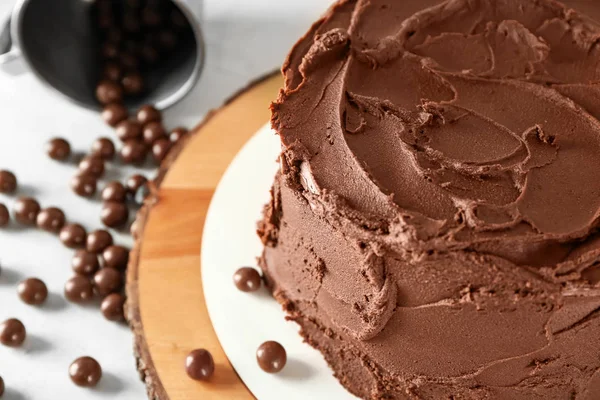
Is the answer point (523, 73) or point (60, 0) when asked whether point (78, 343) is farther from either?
point (523, 73)

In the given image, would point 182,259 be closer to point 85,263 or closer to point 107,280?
point 107,280

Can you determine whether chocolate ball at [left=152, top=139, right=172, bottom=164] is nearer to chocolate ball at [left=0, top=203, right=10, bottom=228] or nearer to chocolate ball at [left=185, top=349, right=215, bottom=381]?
chocolate ball at [left=0, top=203, right=10, bottom=228]

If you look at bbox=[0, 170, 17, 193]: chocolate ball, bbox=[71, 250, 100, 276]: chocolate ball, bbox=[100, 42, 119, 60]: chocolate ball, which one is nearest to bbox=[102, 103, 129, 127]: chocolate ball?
bbox=[100, 42, 119, 60]: chocolate ball

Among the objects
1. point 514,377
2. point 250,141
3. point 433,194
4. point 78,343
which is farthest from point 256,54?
point 514,377

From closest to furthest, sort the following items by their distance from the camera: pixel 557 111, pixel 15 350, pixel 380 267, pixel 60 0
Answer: pixel 380 267 < pixel 557 111 < pixel 15 350 < pixel 60 0

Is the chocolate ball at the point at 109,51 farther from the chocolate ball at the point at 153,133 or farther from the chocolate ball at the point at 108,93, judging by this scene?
the chocolate ball at the point at 153,133

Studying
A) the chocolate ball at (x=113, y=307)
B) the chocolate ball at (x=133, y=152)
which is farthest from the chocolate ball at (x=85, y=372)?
the chocolate ball at (x=133, y=152)

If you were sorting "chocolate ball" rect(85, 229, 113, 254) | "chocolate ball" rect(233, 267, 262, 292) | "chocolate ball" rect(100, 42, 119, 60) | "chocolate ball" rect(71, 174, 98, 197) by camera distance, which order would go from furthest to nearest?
"chocolate ball" rect(100, 42, 119, 60) < "chocolate ball" rect(71, 174, 98, 197) < "chocolate ball" rect(85, 229, 113, 254) < "chocolate ball" rect(233, 267, 262, 292)
